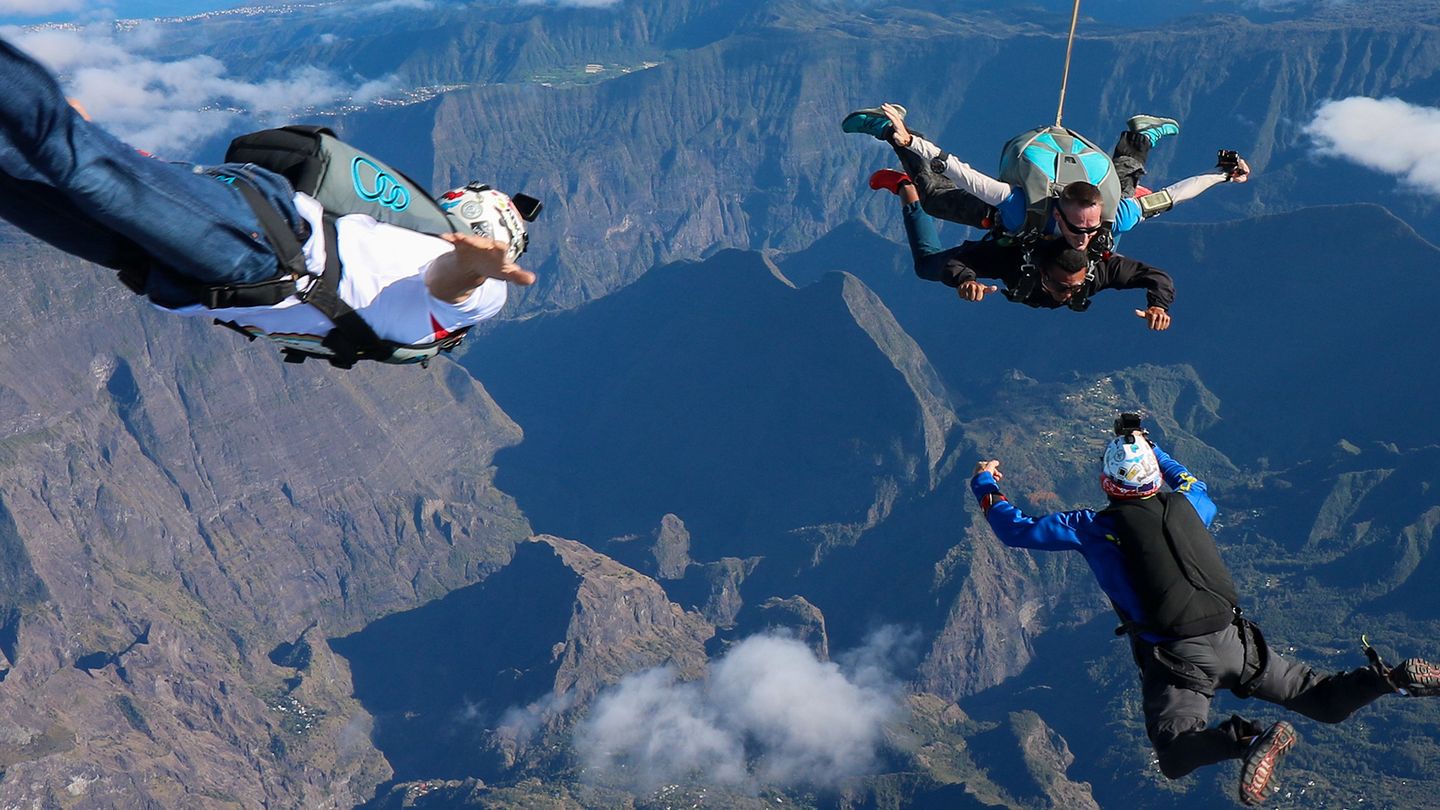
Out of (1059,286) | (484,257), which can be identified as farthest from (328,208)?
(1059,286)

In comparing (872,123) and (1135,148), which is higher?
(872,123)

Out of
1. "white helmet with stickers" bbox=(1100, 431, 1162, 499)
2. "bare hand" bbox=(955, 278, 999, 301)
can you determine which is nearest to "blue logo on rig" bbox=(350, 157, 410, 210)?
"bare hand" bbox=(955, 278, 999, 301)

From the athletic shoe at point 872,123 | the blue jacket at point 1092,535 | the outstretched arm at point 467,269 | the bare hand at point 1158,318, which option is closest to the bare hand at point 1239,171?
the bare hand at point 1158,318

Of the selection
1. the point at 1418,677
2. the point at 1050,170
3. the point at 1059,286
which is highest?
the point at 1050,170

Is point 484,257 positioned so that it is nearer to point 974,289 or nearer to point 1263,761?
point 974,289

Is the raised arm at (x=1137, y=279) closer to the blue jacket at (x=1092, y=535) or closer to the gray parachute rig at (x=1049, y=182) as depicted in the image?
the gray parachute rig at (x=1049, y=182)

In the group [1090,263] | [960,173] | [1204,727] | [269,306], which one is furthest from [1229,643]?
[269,306]

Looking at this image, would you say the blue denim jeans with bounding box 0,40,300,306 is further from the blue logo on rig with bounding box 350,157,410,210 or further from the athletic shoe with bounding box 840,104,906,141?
the athletic shoe with bounding box 840,104,906,141

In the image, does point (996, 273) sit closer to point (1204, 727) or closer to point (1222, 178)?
point (1222, 178)
